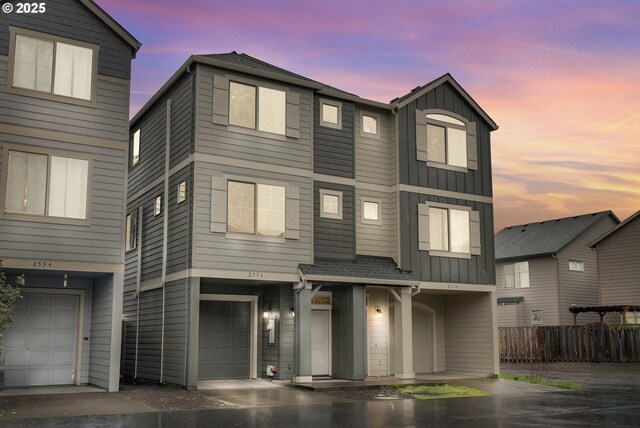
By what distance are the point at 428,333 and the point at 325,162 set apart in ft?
26.9

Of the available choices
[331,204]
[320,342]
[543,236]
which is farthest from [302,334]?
[543,236]

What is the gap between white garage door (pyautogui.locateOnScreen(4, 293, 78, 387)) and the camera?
1823cm

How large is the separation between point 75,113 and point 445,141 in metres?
12.4

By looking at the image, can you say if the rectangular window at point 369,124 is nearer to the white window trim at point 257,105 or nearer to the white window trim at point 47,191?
the white window trim at point 257,105

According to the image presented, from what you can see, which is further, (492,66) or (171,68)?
(492,66)

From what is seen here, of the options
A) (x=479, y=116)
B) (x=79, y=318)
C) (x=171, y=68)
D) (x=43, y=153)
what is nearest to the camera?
(x=43, y=153)

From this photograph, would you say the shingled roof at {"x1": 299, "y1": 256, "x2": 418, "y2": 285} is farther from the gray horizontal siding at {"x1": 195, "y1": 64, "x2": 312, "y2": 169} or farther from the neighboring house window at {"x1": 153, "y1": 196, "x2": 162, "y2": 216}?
the neighboring house window at {"x1": 153, "y1": 196, "x2": 162, "y2": 216}

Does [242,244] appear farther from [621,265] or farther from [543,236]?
[543,236]

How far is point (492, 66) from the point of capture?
23.8 m

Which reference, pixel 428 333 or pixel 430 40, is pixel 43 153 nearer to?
pixel 430 40

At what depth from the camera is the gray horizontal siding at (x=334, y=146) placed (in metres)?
21.5

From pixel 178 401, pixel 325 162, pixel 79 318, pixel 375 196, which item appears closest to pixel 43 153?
pixel 79 318

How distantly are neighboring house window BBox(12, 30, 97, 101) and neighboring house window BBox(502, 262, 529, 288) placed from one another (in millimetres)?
28254

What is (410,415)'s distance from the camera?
1421 centimetres
